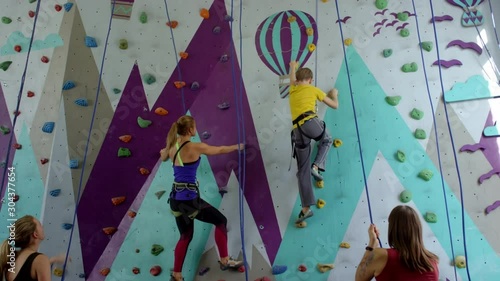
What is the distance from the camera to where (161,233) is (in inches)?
126

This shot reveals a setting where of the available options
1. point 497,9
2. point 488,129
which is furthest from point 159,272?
point 497,9

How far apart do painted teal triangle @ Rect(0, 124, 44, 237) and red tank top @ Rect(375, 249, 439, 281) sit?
8.05 feet

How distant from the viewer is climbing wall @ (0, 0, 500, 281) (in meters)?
3.04

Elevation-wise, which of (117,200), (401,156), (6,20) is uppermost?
(6,20)

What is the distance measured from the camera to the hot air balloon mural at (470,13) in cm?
322

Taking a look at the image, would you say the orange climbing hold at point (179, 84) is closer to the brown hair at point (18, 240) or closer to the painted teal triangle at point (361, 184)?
the painted teal triangle at point (361, 184)

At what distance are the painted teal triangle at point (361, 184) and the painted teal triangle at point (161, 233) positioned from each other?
532 mm

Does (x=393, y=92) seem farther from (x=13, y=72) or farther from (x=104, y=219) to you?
(x=13, y=72)

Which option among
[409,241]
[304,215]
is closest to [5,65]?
[304,215]

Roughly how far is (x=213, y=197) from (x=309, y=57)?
1.12m

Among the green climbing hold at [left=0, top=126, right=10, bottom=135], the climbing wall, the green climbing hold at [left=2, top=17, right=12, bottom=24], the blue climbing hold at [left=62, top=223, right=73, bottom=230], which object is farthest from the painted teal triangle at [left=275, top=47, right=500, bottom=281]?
the green climbing hold at [left=2, top=17, right=12, bottom=24]

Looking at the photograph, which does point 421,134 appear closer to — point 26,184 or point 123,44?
point 123,44

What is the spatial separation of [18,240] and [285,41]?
2078 millimetres

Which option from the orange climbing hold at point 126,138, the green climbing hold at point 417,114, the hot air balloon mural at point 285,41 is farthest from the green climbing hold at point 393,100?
the orange climbing hold at point 126,138
